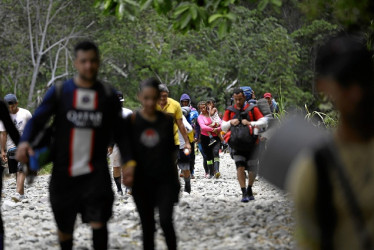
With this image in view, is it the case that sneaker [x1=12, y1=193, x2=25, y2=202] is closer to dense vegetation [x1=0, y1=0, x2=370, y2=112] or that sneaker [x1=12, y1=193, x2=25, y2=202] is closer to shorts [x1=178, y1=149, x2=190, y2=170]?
shorts [x1=178, y1=149, x2=190, y2=170]

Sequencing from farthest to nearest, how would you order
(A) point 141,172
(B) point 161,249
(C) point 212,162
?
(C) point 212,162 → (B) point 161,249 → (A) point 141,172

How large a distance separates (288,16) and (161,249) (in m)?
46.0

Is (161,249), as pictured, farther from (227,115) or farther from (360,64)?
(360,64)

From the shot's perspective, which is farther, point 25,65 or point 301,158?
Result: point 25,65

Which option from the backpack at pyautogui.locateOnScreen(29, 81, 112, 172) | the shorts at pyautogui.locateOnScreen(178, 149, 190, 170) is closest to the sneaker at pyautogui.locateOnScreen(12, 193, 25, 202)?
the shorts at pyautogui.locateOnScreen(178, 149, 190, 170)

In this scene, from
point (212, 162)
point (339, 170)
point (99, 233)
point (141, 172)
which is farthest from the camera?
point (212, 162)

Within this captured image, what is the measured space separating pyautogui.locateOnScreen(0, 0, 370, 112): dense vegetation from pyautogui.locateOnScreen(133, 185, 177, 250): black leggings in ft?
93.0

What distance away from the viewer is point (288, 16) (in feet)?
172

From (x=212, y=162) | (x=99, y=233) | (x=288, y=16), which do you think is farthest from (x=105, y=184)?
(x=288, y=16)

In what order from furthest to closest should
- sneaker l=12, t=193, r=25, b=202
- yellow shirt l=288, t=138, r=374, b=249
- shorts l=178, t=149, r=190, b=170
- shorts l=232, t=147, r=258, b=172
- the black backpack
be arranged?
shorts l=178, t=149, r=190, b=170, sneaker l=12, t=193, r=25, b=202, shorts l=232, t=147, r=258, b=172, the black backpack, yellow shirt l=288, t=138, r=374, b=249

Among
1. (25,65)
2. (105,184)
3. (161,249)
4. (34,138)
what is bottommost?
(161,249)

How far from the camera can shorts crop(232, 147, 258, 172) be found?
1148cm

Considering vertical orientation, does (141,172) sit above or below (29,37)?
below

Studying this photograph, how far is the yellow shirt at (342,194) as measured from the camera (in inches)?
109
